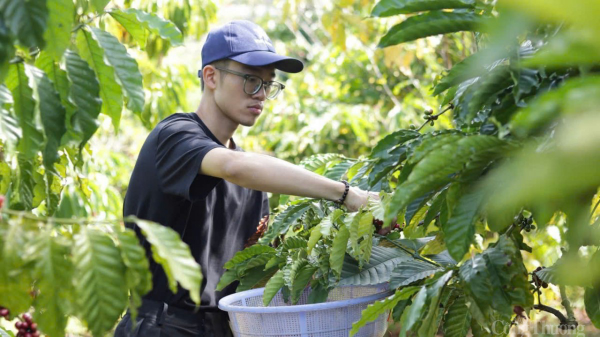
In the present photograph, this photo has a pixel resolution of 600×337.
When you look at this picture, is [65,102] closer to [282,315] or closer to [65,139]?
[65,139]

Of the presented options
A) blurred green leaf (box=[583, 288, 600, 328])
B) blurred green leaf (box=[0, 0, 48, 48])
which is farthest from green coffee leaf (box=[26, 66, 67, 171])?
blurred green leaf (box=[583, 288, 600, 328])

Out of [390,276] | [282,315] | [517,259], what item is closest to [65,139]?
[282,315]

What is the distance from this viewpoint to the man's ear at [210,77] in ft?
7.99

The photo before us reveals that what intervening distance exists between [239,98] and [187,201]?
0.43 meters

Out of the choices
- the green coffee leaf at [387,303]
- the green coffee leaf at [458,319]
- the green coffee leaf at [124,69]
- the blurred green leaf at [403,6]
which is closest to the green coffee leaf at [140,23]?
the green coffee leaf at [124,69]

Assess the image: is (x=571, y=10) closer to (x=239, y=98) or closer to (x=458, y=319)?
(x=458, y=319)

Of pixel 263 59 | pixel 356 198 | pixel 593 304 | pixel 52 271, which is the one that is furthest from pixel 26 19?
pixel 263 59

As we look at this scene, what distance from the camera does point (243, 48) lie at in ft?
7.83

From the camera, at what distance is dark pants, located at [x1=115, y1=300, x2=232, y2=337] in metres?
2.07

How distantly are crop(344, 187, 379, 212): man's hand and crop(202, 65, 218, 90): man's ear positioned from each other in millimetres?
818

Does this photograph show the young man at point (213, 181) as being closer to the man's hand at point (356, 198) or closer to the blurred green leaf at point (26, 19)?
the man's hand at point (356, 198)

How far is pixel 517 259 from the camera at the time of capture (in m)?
1.34

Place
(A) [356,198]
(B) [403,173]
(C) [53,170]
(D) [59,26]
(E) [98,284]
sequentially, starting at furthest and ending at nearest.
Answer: (A) [356,198] < (B) [403,173] < (C) [53,170] < (D) [59,26] < (E) [98,284]

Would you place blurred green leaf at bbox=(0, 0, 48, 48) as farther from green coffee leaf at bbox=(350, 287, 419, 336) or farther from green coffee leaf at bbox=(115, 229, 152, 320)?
green coffee leaf at bbox=(350, 287, 419, 336)
